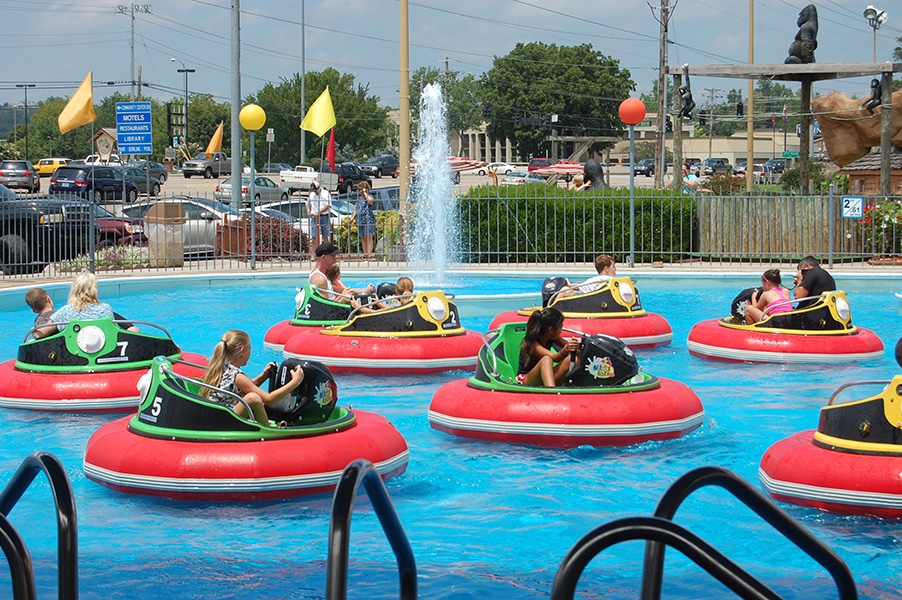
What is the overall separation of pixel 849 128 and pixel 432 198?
1503 centimetres

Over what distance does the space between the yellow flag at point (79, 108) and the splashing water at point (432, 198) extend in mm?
8542

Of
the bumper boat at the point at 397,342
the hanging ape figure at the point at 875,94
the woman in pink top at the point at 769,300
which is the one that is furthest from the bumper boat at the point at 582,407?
the hanging ape figure at the point at 875,94

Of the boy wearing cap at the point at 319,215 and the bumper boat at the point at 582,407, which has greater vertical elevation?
the boy wearing cap at the point at 319,215

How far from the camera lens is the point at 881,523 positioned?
763 cm

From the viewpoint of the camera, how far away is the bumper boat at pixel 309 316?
48.0ft

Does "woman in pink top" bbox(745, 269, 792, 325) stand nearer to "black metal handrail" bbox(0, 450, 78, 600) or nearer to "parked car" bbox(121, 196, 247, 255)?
"black metal handrail" bbox(0, 450, 78, 600)

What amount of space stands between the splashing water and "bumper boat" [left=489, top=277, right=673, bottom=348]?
8982 millimetres

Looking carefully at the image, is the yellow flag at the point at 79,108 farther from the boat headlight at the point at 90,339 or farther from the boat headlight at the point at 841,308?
the boat headlight at the point at 841,308

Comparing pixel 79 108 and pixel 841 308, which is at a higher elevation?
pixel 79 108

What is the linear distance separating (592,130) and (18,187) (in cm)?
5751

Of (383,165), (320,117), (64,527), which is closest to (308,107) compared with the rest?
(383,165)

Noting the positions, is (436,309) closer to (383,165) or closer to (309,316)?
(309,316)

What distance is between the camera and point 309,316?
1491cm

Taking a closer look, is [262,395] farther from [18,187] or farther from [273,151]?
[273,151]
